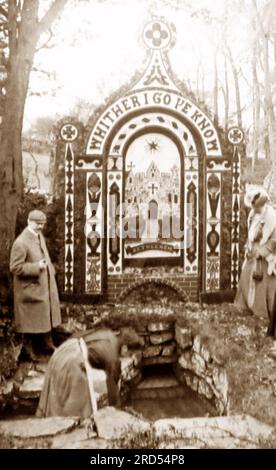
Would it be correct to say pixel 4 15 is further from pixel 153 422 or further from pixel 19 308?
pixel 153 422

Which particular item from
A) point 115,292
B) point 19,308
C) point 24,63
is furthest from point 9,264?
point 24,63

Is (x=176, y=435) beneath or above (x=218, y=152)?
beneath

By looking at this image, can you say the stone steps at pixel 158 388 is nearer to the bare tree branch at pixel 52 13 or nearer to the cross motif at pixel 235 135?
the cross motif at pixel 235 135

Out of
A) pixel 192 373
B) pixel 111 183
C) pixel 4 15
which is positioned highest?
pixel 4 15

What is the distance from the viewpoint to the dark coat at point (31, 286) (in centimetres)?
350

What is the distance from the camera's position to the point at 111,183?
3.66 m

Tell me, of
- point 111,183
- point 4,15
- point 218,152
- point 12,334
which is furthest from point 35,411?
point 4,15

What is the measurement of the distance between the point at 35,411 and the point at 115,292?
0.88 metres

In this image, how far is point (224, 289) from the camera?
384 cm

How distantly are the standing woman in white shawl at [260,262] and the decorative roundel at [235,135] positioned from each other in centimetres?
34

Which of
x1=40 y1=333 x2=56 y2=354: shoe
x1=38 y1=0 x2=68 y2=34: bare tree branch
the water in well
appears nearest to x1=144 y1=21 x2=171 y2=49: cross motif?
x1=38 y1=0 x2=68 y2=34: bare tree branch
